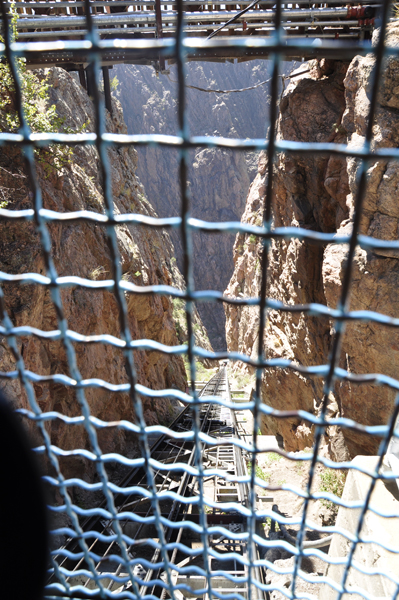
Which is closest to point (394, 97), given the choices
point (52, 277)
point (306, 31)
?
point (306, 31)

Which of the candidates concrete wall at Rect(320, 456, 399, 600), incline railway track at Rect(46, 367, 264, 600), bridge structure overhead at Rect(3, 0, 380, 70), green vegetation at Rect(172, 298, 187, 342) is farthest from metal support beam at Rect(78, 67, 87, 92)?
concrete wall at Rect(320, 456, 399, 600)

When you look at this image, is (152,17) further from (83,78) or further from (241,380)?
(241,380)

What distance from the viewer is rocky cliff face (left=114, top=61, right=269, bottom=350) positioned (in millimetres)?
45625

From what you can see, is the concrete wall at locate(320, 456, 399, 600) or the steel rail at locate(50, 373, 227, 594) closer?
the concrete wall at locate(320, 456, 399, 600)

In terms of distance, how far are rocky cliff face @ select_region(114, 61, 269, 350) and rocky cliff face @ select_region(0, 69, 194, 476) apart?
1297 inches

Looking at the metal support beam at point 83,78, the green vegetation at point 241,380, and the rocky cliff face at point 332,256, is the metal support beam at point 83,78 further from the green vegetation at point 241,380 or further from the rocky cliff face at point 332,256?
the green vegetation at point 241,380

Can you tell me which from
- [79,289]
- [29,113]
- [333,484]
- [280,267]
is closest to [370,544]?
[333,484]

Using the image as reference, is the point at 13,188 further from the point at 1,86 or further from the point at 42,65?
the point at 42,65

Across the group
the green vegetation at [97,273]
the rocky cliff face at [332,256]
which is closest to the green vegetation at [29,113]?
the green vegetation at [97,273]

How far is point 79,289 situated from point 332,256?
4.61 metres

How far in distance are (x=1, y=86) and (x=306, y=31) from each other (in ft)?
18.6

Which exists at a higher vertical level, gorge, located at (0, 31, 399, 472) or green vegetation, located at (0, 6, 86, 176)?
green vegetation, located at (0, 6, 86, 176)

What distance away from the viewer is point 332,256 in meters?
6.96

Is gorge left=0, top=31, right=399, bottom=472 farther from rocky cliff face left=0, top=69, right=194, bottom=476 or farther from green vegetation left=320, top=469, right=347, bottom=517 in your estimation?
green vegetation left=320, top=469, right=347, bottom=517
